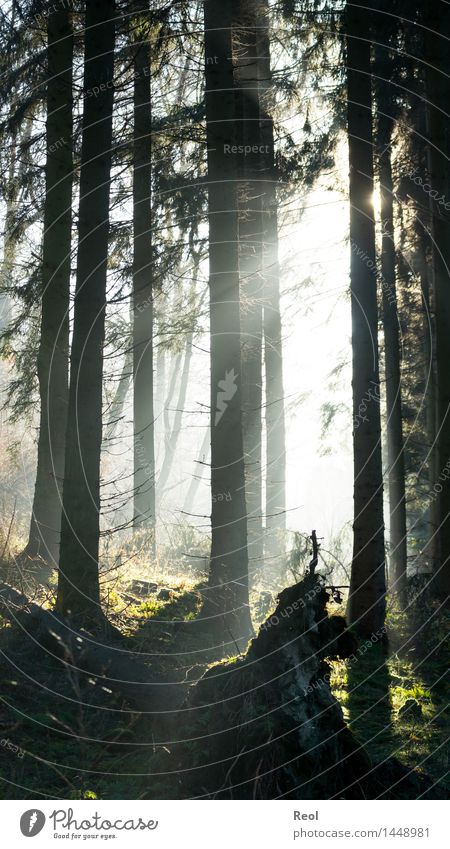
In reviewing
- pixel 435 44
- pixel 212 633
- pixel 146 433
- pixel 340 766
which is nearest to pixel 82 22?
pixel 435 44

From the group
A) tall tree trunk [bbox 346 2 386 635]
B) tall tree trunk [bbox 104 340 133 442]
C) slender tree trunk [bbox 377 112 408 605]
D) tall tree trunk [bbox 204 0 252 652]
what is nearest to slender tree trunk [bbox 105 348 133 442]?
tall tree trunk [bbox 104 340 133 442]

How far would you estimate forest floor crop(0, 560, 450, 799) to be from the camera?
18.4ft

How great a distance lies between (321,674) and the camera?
571 cm

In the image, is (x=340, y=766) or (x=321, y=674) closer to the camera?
(x=340, y=766)

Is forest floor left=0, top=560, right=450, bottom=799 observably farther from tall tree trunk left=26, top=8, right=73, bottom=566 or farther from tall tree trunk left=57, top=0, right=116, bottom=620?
tall tree trunk left=26, top=8, right=73, bottom=566

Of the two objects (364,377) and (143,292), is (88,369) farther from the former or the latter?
(143,292)

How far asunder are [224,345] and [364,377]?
1932mm

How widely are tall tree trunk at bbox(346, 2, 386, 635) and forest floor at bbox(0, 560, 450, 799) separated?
0.81 metres

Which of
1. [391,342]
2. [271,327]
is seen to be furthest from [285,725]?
[271,327]

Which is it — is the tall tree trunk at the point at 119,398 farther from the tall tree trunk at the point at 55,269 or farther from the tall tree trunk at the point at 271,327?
the tall tree trunk at the point at 271,327

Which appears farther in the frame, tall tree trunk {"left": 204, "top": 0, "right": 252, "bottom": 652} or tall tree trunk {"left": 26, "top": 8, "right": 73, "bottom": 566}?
tall tree trunk {"left": 26, "top": 8, "right": 73, "bottom": 566}

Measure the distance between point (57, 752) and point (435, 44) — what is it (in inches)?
450

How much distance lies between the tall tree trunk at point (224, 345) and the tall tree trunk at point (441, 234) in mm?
3791

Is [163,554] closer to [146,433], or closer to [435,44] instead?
[146,433]
